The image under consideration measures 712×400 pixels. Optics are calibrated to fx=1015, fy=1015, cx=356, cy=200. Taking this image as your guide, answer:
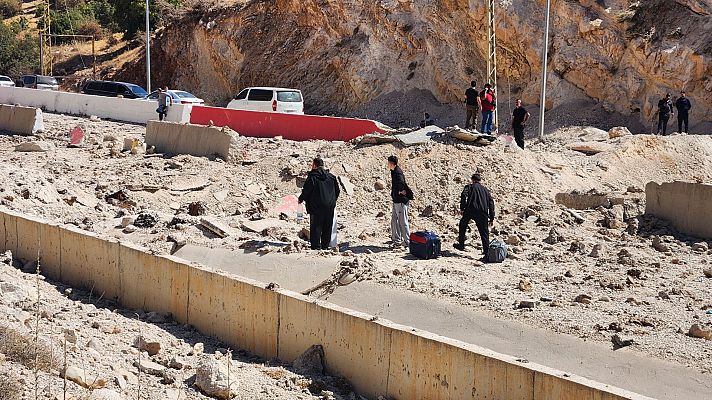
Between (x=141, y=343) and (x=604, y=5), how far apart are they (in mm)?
24001

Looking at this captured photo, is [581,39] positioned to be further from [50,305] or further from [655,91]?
[50,305]

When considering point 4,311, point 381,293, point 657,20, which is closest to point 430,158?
point 381,293

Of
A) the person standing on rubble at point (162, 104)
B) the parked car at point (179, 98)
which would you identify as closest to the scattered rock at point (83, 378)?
the person standing on rubble at point (162, 104)

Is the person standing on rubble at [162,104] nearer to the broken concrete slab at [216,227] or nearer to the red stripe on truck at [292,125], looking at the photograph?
the red stripe on truck at [292,125]

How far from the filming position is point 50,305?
41.1 feet

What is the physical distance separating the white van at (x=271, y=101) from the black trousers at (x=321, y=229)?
704 inches

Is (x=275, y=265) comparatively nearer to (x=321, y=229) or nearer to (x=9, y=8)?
(x=321, y=229)

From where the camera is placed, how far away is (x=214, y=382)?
980 cm

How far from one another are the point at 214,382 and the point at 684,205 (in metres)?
10.4

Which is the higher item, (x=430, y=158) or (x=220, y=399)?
(x=430, y=158)

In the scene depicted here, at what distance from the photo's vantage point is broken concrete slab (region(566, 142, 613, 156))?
2484 centimetres

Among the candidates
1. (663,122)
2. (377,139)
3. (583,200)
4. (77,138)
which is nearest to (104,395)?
(583,200)

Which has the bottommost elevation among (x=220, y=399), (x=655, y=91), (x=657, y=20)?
(x=220, y=399)

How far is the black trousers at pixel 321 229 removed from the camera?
15.1 metres
